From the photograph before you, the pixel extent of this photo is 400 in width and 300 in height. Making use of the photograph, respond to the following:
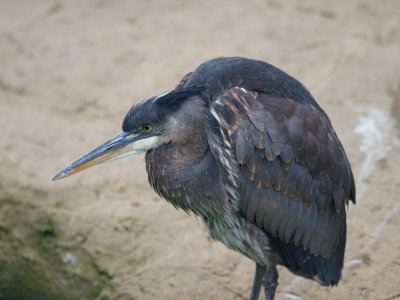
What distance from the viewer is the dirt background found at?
190 inches

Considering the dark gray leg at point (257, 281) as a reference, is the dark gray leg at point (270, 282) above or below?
above

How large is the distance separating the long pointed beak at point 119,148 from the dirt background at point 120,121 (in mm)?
1071

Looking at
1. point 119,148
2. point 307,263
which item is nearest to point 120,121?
point 119,148

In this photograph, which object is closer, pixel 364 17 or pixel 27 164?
pixel 27 164

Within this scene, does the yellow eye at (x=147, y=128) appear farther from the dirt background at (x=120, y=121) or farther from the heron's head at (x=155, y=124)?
the dirt background at (x=120, y=121)

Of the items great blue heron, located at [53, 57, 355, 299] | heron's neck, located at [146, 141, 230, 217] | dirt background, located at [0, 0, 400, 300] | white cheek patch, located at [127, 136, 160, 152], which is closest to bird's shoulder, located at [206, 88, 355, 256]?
great blue heron, located at [53, 57, 355, 299]

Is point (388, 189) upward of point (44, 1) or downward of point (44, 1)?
downward

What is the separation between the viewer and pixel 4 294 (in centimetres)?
549

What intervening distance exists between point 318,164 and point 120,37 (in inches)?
187

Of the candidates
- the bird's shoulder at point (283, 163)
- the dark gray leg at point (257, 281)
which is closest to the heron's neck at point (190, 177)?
the bird's shoulder at point (283, 163)

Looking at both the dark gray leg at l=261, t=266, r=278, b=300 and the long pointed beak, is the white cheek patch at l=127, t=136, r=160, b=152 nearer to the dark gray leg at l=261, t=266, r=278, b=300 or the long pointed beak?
the long pointed beak

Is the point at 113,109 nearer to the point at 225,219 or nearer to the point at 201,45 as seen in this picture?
the point at 201,45

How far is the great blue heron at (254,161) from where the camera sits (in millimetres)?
3764

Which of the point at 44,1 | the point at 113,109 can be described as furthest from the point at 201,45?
the point at 44,1
